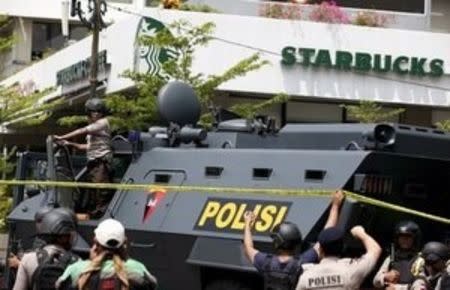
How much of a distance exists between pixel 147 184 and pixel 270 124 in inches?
46.0

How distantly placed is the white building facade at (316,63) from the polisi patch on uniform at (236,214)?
525 inches

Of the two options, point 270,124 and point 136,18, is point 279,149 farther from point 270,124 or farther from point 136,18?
point 136,18

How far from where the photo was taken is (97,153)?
10.3 m

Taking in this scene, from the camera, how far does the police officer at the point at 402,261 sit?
764 centimetres

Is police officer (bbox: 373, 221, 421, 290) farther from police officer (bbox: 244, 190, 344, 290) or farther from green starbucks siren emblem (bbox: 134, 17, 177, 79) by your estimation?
green starbucks siren emblem (bbox: 134, 17, 177, 79)

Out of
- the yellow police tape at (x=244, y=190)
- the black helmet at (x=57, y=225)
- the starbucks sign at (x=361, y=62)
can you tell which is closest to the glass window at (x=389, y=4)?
the starbucks sign at (x=361, y=62)

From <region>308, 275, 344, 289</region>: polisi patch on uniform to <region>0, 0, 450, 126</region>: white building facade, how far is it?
628 inches

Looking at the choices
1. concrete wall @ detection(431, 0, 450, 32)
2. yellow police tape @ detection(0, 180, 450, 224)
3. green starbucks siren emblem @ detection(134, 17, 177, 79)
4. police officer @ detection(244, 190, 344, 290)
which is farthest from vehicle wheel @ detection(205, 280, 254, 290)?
concrete wall @ detection(431, 0, 450, 32)

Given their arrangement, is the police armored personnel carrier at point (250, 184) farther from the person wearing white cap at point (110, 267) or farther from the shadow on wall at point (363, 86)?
the shadow on wall at point (363, 86)

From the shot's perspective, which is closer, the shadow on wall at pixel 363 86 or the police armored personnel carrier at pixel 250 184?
the police armored personnel carrier at pixel 250 184

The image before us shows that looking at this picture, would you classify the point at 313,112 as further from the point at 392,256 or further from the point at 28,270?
the point at 28,270

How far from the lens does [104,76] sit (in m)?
23.9

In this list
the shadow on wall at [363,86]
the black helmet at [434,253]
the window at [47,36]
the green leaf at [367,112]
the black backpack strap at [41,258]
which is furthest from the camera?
the window at [47,36]

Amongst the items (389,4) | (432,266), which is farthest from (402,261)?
(389,4)
